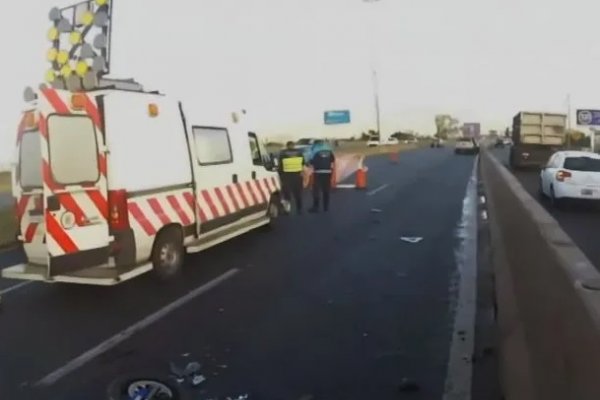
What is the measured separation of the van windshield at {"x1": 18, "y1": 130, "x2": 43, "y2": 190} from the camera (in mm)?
8031

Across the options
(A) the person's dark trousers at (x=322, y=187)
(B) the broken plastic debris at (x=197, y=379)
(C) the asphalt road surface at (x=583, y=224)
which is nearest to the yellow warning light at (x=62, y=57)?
(B) the broken plastic debris at (x=197, y=379)

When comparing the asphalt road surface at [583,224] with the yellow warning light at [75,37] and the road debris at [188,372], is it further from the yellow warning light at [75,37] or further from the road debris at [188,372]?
the yellow warning light at [75,37]

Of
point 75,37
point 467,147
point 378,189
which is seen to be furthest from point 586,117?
point 467,147

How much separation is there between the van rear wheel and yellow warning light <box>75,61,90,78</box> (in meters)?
2.28

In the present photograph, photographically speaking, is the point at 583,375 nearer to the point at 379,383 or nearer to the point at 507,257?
the point at 379,383

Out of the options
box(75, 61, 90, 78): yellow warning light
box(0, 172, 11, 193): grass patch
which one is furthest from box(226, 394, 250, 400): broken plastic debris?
box(0, 172, 11, 193): grass patch

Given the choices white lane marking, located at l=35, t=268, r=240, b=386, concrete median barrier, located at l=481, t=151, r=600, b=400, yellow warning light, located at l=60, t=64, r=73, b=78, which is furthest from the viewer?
yellow warning light, located at l=60, t=64, r=73, b=78

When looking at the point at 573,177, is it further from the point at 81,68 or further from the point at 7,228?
the point at 7,228

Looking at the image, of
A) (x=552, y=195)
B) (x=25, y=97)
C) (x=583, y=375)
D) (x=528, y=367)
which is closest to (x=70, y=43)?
(x=25, y=97)

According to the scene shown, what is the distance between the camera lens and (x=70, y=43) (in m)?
9.01

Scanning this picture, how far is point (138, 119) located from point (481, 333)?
481 centimetres

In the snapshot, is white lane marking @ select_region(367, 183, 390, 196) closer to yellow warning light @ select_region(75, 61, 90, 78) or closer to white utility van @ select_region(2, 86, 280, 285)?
white utility van @ select_region(2, 86, 280, 285)

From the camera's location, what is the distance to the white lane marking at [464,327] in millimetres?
4730

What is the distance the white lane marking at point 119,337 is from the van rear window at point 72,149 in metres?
1.79
